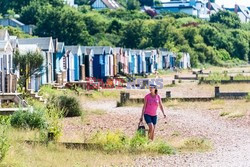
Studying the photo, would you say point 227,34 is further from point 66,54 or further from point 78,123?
point 78,123

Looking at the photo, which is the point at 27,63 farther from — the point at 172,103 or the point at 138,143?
the point at 138,143

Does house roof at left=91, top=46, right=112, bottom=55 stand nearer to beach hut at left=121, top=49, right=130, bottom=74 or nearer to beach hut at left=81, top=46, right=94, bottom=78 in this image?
beach hut at left=81, top=46, right=94, bottom=78

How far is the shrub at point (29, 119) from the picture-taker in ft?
70.0

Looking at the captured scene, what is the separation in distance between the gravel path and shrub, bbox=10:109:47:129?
2.39m

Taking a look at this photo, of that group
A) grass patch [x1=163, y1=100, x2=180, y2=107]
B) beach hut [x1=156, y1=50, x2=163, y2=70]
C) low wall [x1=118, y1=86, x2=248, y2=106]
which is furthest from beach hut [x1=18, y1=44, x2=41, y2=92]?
Result: beach hut [x1=156, y1=50, x2=163, y2=70]

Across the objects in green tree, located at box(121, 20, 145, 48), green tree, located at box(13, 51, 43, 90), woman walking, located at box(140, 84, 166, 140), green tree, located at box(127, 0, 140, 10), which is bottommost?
woman walking, located at box(140, 84, 166, 140)

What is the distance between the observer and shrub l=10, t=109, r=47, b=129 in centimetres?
2134

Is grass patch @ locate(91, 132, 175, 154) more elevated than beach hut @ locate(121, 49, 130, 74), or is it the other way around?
beach hut @ locate(121, 49, 130, 74)

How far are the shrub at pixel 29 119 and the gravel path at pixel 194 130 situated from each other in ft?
7.84

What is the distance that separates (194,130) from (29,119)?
5.85 meters

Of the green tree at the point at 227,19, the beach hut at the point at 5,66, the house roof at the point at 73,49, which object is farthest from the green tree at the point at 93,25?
the beach hut at the point at 5,66

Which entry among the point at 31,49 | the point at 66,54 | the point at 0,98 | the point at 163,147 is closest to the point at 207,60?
the point at 66,54

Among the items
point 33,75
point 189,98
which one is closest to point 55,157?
point 189,98

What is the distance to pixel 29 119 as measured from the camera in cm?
2172
